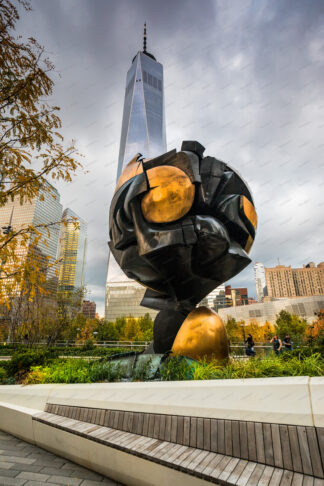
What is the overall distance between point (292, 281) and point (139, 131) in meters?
75.3

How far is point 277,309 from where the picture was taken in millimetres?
55312

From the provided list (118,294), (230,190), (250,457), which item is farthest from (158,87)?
(250,457)

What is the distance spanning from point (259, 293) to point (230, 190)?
16740 centimetres

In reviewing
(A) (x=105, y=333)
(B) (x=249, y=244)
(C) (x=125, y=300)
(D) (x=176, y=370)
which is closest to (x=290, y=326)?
(A) (x=105, y=333)

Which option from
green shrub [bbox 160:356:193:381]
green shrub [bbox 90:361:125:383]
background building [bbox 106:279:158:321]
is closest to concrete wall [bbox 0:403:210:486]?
green shrub [bbox 90:361:125:383]

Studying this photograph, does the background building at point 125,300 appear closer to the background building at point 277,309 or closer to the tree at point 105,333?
the background building at point 277,309

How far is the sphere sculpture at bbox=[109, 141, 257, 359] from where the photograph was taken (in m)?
6.73

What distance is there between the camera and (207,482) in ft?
8.39

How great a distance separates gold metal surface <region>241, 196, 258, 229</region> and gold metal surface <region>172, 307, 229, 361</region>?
9.49 ft

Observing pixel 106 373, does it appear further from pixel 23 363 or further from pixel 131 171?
pixel 131 171

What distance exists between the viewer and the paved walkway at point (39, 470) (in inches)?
126

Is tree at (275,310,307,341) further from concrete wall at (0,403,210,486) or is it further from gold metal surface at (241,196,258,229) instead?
concrete wall at (0,403,210,486)

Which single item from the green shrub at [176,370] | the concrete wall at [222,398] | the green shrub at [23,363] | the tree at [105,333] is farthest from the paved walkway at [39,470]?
the tree at [105,333]

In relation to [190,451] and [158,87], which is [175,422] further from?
[158,87]
